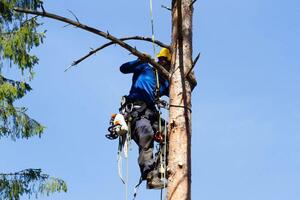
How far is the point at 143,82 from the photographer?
648 cm

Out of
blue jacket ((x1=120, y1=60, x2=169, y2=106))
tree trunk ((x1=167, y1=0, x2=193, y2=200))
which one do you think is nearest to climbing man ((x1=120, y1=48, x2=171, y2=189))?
blue jacket ((x1=120, y1=60, x2=169, y2=106))

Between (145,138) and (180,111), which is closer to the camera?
(180,111)

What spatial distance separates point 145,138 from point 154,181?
1.66 feet

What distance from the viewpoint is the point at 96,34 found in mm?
5262

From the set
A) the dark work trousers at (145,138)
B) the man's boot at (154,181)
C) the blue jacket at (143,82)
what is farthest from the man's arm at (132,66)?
the man's boot at (154,181)

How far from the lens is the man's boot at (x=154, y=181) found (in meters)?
5.89

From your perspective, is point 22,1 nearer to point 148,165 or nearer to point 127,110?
point 127,110

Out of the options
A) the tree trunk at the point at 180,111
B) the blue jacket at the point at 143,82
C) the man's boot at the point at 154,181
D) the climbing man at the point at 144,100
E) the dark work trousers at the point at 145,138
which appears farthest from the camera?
the blue jacket at the point at 143,82

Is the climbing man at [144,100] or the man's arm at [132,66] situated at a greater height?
the man's arm at [132,66]

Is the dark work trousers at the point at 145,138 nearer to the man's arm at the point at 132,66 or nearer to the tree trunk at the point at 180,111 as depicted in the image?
the man's arm at the point at 132,66

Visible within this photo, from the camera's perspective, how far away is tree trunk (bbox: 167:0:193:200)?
483 centimetres

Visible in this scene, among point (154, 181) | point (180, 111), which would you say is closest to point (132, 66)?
point (154, 181)

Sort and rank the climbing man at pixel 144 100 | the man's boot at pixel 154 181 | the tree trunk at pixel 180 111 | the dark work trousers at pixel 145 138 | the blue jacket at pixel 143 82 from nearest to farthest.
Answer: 1. the tree trunk at pixel 180 111
2. the man's boot at pixel 154 181
3. the dark work trousers at pixel 145 138
4. the climbing man at pixel 144 100
5. the blue jacket at pixel 143 82

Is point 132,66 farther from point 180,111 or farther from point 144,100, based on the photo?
point 180,111
